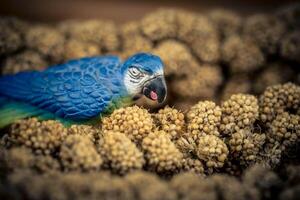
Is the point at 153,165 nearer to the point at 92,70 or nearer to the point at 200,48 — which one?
the point at 92,70

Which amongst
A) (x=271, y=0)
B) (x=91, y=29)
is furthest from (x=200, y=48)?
(x=271, y=0)

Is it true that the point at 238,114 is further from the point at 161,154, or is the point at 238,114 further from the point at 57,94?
the point at 57,94

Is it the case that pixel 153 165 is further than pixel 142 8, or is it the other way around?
pixel 142 8

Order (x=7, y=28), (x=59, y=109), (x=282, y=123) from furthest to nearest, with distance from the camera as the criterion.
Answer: (x=7, y=28) → (x=59, y=109) → (x=282, y=123)

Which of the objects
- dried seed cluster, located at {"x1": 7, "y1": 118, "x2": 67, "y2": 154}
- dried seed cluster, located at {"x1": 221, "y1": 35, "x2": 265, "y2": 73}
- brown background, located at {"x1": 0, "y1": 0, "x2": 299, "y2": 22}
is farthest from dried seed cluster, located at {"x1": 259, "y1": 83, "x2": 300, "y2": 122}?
brown background, located at {"x1": 0, "y1": 0, "x2": 299, "y2": 22}

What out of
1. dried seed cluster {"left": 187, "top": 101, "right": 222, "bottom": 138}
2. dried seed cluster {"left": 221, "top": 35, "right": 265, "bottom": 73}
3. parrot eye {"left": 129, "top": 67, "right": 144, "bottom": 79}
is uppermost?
dried seed cluster {"left": 221, "top": 35, "right": 265, "bottom": 73}

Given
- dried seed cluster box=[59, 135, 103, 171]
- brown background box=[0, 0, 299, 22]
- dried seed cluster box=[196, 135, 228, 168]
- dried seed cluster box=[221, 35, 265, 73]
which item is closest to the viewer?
dried seed cluster box=[59, 135, 103, 171]

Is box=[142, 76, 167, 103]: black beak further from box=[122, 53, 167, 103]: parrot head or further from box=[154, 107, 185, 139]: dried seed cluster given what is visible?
box=[154, 107, 185, 139]: dried seed cluster
